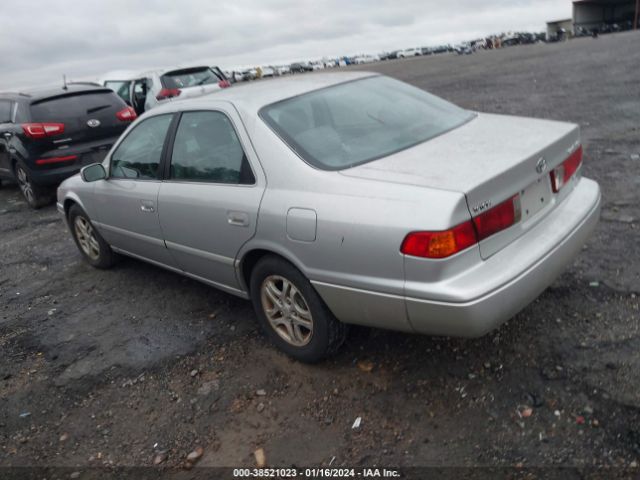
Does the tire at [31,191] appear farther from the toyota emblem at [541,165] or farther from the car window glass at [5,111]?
the toyota emblem at [541,165]

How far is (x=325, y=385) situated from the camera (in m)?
3.07

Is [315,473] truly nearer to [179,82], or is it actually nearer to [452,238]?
[452,238]

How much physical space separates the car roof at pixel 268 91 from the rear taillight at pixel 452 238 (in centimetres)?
143

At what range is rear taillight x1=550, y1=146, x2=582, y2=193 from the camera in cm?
295

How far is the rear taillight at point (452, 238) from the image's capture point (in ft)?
7.72

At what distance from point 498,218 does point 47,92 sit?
7712 mm

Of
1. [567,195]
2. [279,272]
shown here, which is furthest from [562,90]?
[279,272]

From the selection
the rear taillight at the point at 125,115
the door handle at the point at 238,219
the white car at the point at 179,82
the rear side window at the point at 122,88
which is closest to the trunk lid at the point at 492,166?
the door handle at the point at 238,219

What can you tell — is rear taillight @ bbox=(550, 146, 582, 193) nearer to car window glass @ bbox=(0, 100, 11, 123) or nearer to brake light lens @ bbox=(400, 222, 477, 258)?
brake light lens @ bbox=(400, 222, 477, 258)

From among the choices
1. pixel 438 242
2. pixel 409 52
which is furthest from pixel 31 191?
pixel 409 52

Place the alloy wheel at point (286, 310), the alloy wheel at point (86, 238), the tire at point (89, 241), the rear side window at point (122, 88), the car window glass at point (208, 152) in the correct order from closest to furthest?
the alloy wheel at point (286, 310), the car window glass at point (208, 152), the tire at point (89, 241), the alloy wheel at point (86, 238), the rear side window at point (122, 88)

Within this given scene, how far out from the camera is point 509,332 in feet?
10.6

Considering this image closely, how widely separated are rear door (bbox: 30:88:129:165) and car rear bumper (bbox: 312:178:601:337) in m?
6.24

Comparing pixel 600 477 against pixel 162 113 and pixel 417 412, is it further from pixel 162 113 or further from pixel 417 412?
pixel 162 113
